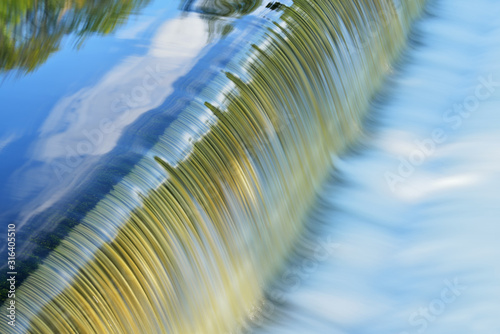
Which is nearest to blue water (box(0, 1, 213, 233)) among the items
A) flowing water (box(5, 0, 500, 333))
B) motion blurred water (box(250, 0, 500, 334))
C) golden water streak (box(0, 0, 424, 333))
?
flowing water (box(5, 0, 500, 333))

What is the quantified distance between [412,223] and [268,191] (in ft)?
2.73

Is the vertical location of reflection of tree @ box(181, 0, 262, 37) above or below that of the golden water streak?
above

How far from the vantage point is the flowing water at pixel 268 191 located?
2.38 metres

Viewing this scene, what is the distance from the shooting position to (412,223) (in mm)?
3611

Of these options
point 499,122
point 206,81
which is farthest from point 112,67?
point 499,122


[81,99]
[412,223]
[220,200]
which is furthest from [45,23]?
[412,223]

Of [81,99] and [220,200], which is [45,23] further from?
[220,200]

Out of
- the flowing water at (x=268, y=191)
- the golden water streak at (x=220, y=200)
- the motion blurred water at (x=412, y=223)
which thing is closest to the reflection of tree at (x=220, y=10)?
the flowing water at (x=268, y=191)

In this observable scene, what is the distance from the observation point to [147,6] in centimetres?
368

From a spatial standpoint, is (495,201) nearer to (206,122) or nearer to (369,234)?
(369,234)

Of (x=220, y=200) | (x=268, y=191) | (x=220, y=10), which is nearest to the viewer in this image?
(x=220, y=200)

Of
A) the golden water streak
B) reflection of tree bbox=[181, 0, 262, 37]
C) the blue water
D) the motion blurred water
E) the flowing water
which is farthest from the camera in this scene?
reflection of tree bbox=[181, 0, 262, 37]

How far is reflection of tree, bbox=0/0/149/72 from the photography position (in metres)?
3.18

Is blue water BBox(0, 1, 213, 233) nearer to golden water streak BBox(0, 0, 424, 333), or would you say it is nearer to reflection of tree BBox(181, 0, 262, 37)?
reflection of tree BBox(181, 0, 262, 37)
